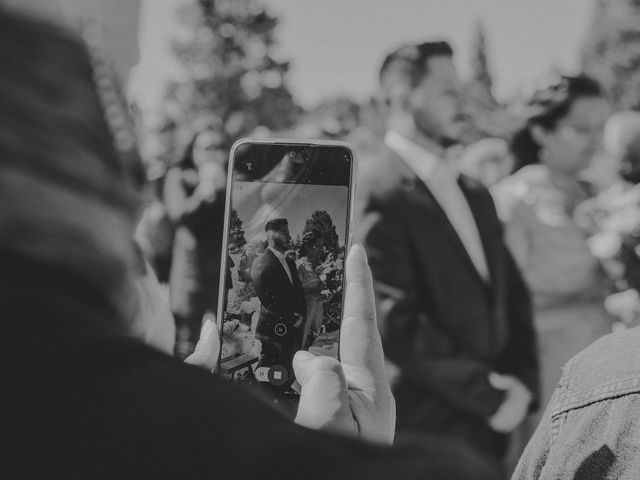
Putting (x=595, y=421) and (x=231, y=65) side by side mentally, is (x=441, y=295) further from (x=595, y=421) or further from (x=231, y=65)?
(x=231, y=65)

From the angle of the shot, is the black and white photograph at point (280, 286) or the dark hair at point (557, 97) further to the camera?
the dark hair at point (557, 97)

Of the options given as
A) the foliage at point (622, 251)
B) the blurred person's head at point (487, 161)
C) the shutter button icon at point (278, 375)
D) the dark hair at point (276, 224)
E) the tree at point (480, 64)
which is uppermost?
the tree at point (480, 64)

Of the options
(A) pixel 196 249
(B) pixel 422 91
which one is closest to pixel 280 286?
(B) pixel 422 91

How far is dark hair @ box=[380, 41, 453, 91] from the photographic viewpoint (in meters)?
3.25

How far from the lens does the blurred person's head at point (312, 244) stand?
1167mm

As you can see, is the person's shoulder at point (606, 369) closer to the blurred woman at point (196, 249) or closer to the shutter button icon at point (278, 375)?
the shutter button icon at point (278, 375)

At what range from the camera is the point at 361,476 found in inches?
18.4

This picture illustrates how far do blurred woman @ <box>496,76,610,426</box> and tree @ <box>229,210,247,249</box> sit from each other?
97.3 inches

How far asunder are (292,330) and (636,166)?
3473 mm

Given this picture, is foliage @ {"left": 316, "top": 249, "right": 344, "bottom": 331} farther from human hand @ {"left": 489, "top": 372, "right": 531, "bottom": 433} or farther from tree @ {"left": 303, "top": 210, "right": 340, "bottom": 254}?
human hand @ {"left": 489, "top": 372, "right": 531, "bottom": 433}

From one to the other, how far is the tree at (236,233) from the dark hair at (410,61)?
215cm

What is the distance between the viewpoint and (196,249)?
475cm

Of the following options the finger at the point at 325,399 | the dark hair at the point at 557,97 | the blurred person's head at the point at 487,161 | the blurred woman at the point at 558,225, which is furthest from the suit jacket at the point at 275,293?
the blurred person's head at the point at 487,161


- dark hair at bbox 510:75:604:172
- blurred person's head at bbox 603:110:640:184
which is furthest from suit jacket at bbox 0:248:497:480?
blurred person's head at bbox 603:110:640:184
